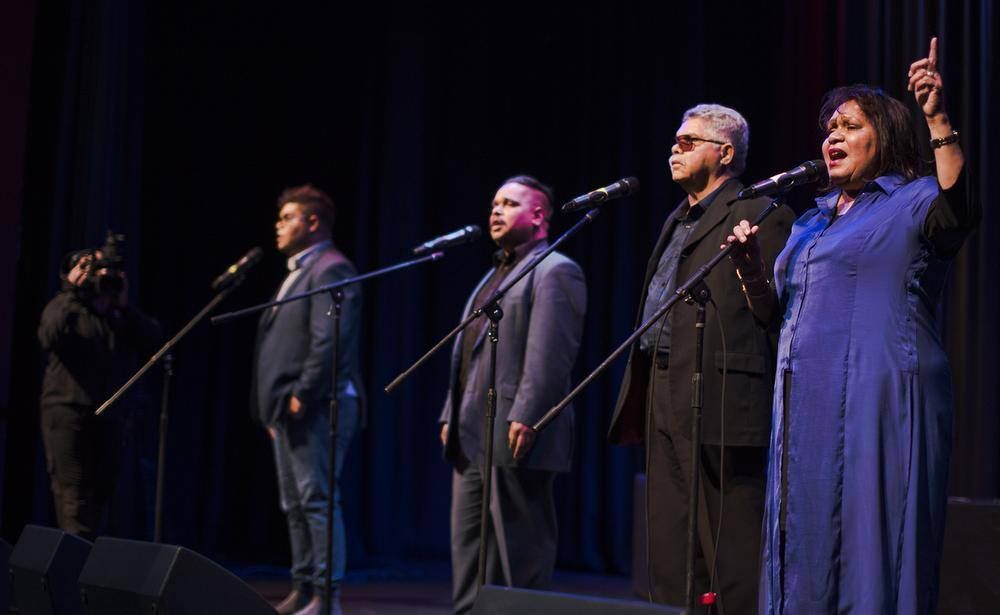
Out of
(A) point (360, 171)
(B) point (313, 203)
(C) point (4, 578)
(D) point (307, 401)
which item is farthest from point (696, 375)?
(A) point (360, 171)

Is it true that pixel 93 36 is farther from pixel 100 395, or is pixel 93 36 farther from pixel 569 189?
pixel 569 189

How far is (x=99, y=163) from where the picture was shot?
625 centimetres

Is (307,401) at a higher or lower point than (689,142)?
lower

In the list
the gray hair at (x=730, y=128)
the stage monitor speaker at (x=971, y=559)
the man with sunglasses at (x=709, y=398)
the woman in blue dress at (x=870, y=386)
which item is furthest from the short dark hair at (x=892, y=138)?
the stage monitor speaker at (x=971, y=559)

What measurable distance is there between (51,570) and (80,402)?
1988 mm

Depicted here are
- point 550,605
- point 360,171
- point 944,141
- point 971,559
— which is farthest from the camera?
point 360,171

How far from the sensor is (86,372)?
16.7 feet

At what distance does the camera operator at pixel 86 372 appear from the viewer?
500cm

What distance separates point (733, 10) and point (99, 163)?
341cm

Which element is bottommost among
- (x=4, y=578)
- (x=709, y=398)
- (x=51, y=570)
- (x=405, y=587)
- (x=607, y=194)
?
(x=405, y=587)

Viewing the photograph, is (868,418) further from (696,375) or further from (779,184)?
(779,184)

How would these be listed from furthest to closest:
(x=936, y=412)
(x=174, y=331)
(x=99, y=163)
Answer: (x=174, y=331), (x=99, y=163), (x=936, y=412)

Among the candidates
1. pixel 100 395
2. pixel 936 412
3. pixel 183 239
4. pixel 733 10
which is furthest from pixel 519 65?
pixel 936 412

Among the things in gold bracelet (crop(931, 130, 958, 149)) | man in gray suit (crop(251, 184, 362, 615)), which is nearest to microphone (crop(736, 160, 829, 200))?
gold bracelet (crop(931, 130, 958, 149))
